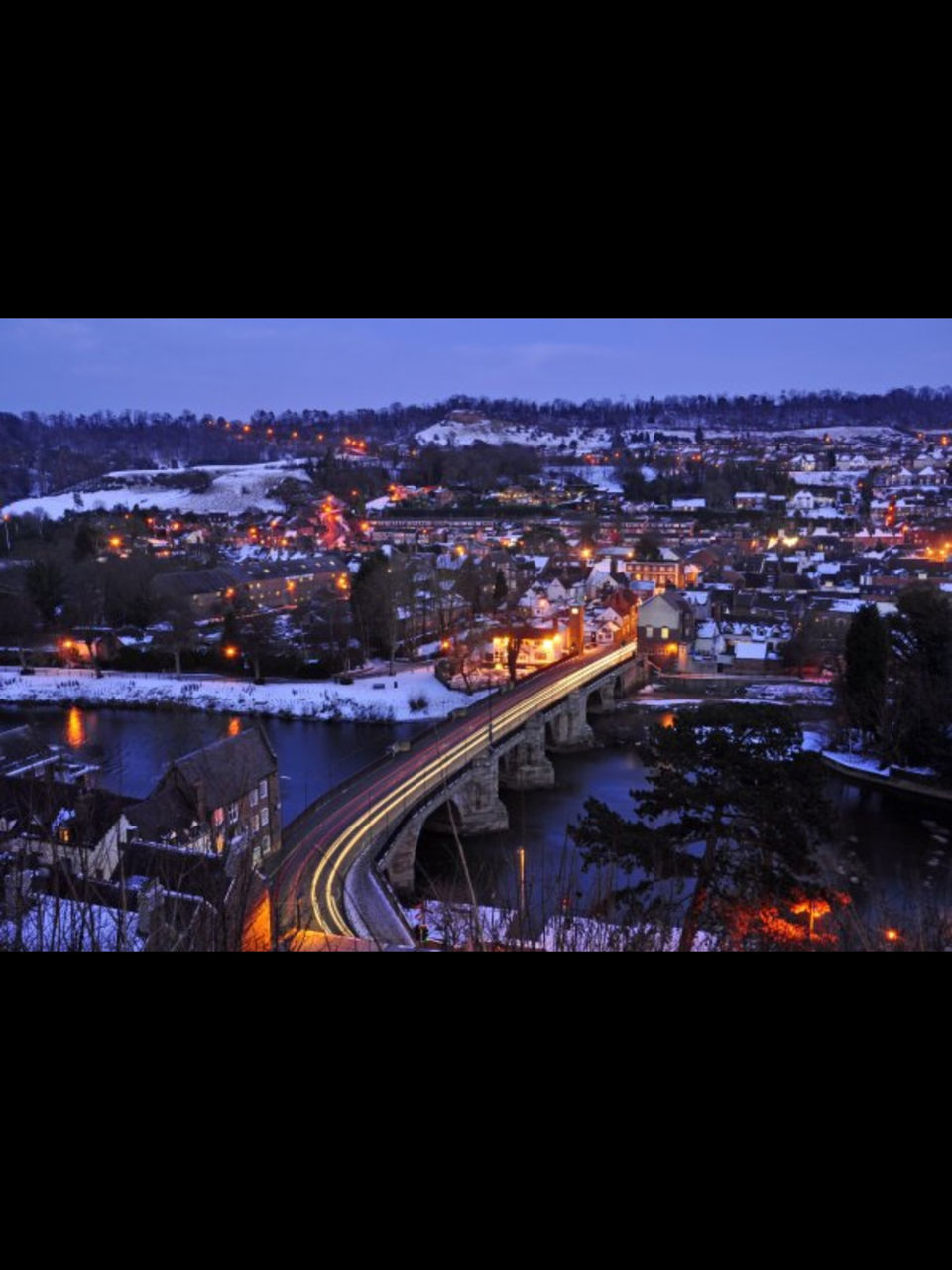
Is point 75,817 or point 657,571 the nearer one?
point 75,817

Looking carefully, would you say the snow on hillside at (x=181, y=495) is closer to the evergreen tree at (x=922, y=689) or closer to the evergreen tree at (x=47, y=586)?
the evergreen tree at (x=47, y=586)

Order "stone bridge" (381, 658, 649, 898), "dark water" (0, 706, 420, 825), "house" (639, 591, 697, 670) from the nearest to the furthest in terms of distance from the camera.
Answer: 1. "stone bridge" (381, 658, 649, 898)
2. "dark water" (0, 706, 420, 825)
3. "house" (639, 591, 697, 670)

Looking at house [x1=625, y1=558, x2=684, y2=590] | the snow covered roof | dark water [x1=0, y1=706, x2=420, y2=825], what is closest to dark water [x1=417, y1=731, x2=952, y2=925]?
dark water [x1=0, y1=706, x2=420, y2=825]

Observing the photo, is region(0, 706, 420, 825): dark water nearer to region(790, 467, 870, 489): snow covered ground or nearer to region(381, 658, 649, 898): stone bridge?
region(381, 658, 649, 898): stone bridge

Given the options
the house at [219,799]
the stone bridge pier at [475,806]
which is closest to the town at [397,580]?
the house at [219,799]

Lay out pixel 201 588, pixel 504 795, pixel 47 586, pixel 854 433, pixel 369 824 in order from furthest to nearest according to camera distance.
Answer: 1. pixel 854 433
2. pixel 201 588
3. pixel 47 586
4. pixel 504 795
5. pixel 369 824

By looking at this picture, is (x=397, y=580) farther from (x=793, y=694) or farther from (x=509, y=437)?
(x=509, y=437)

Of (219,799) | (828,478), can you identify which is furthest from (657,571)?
(219,799)
